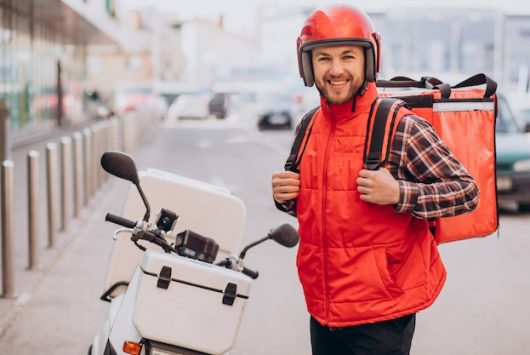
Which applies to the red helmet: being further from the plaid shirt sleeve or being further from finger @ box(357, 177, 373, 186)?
finger @ box(357, 177, 373, 186)

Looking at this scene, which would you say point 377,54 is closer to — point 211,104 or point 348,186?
point 348,186

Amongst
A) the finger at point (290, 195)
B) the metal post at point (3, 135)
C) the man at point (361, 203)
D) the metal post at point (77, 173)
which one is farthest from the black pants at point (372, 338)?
the metal post at point (3, 135)

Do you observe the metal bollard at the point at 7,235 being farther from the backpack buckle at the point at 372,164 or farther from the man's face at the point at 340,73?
the backpack buckle at the point at 372,164

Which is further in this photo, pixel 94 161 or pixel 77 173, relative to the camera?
pixel 94 161

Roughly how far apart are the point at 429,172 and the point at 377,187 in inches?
8.6

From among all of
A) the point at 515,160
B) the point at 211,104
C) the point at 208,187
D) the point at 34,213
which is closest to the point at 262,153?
the point at 515,160

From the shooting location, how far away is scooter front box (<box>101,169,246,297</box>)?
4105mm

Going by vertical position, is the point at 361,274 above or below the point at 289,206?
below

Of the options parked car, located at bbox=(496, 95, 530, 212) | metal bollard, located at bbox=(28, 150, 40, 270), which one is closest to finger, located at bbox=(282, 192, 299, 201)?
metal bollard, located at bbox=(28, 150, 40, 270)

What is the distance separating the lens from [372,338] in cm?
304

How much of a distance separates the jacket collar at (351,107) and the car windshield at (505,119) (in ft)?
36.2

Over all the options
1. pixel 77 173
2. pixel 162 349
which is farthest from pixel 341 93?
pixel 77 173

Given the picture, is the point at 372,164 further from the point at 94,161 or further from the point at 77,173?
the point at 94,161

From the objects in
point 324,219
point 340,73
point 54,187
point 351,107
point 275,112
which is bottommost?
point 275,112
